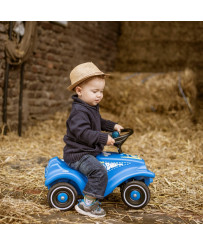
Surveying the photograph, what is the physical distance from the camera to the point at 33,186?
3062mm

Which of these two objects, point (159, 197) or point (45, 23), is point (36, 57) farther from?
point (159, 197)

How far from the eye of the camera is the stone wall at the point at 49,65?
5168 mm

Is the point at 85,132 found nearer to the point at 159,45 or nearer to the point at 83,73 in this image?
the point at 83,73

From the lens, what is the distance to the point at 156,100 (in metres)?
6.32

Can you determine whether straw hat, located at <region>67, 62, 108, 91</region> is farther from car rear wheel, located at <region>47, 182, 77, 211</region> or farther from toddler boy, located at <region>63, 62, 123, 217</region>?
car rear wheel, located at <region>47, 182, 77, 211</region>

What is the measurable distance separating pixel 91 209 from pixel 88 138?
591 millimetres

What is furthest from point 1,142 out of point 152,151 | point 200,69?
point 200,69

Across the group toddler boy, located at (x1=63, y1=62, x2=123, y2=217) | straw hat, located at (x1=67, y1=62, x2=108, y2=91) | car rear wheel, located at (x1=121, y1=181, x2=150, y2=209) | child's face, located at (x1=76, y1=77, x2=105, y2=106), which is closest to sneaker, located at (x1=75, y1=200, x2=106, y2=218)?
toddler boy, located at (x1=63, y1=62, x2=123, y2=217)

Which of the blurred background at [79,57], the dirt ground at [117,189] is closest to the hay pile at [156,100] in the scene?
the blurred background at [79,57]

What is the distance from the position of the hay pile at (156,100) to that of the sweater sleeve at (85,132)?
369cm

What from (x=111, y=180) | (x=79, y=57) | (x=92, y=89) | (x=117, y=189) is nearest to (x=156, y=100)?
(x=79, y=57)

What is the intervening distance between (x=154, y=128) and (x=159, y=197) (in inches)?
133

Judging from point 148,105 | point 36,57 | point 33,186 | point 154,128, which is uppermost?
point 36,57

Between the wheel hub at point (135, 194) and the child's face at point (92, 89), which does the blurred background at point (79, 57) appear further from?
the wheel hub at point (135, 194)
